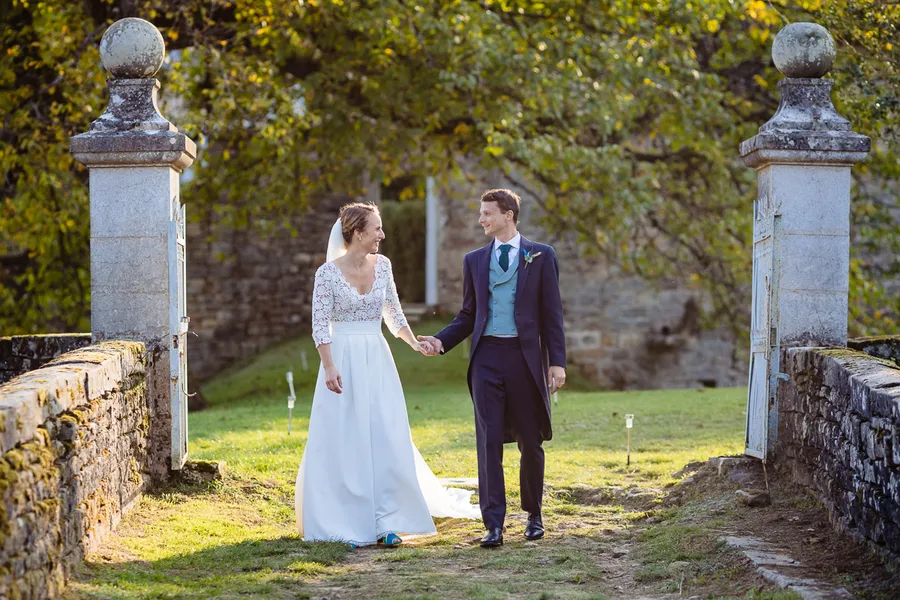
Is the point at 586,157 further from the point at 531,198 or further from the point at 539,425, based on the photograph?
the point at 539,425

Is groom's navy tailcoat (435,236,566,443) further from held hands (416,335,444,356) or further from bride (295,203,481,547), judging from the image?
bride (295,203,481,547)

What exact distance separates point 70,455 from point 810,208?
4369 mm

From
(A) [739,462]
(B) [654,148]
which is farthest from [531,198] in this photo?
(A) [739,462]

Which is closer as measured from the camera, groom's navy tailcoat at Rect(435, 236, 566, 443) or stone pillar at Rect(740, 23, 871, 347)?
groom's navy tailcoat at Rect(435, 236, 566, 443)

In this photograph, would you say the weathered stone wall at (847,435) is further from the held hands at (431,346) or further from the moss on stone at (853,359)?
the held hands at (431,346)

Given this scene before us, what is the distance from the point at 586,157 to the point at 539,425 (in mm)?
7273

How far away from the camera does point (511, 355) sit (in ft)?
19.8

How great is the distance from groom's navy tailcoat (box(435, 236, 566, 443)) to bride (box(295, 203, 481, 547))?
0.50 metres

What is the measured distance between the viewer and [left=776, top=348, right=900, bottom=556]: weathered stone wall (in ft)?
15.8

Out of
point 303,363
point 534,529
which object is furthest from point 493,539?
point 303,363

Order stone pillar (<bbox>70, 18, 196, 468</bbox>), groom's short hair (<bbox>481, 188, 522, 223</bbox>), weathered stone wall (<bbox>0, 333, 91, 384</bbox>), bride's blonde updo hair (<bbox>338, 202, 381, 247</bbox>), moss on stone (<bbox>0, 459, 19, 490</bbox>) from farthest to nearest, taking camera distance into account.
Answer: weathered stone wall (<bbox>0, 333, 91, 384</bbox>)
stone pillar (<bbox>70, 18, 196, 468</bbox>)
bride's blonde updo hair (<bbox>338, 202, 381, 247</bbox>)
groom's short hair (<bbox>481, 188, 522, 223</bbox>)
moss on stone (<bbox>0, 459, 19, 490</bbox>)

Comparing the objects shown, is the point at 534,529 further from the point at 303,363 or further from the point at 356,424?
the point at 303,363

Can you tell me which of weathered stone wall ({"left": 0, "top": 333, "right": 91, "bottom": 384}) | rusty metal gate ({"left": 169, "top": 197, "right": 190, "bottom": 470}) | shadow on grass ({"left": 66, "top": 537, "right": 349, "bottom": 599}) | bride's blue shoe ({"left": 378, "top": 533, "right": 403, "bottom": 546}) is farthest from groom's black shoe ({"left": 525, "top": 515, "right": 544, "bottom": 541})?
weathered stone wall ({"left": 0, "top": 333, "right": 91, "bottom": 384})

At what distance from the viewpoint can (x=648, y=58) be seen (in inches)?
522
